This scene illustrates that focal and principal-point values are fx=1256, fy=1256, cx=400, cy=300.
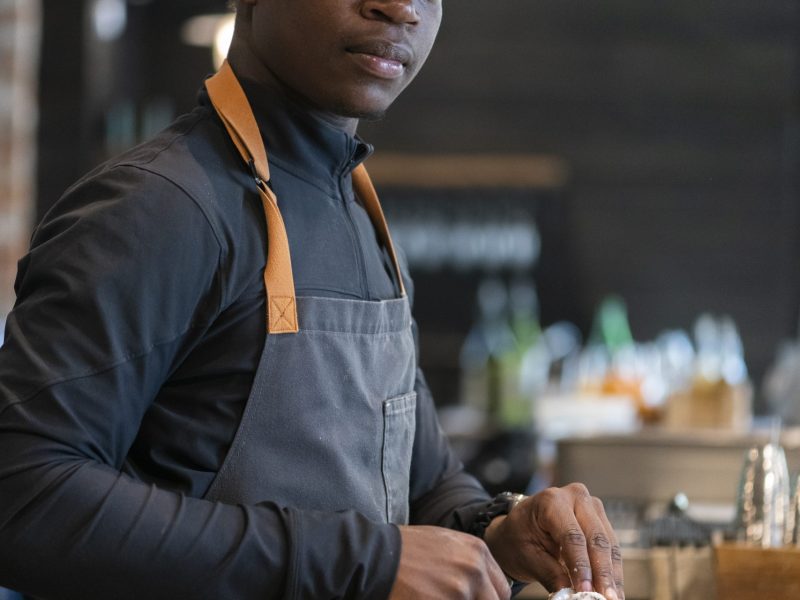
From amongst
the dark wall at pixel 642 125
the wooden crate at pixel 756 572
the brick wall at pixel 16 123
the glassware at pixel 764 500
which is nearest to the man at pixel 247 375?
the wooden crate at pixel 756 572

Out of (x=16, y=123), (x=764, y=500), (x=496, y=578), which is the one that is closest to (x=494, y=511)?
(x=496, y=578)

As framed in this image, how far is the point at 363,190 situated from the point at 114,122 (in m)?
4.66

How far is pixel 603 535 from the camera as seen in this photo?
1.19 meters

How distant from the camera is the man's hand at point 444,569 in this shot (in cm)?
105

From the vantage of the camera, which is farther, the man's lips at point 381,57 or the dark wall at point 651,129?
the dark wall at point 651,129

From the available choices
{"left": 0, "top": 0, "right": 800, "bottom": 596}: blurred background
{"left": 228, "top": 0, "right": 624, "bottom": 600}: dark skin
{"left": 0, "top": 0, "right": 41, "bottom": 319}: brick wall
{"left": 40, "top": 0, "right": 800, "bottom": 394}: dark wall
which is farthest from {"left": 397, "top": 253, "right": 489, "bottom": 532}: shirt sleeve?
{"left": 40, "top": 0, "right": 800, "bottom": 394}: dark wall

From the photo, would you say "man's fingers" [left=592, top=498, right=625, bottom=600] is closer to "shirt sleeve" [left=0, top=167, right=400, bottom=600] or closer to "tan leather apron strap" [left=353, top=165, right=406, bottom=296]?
"shirt sleeve" [left=0, top=167, right=400, bottom=600]

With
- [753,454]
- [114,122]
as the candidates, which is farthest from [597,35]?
[753,454]

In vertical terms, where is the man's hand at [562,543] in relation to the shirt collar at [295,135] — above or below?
below

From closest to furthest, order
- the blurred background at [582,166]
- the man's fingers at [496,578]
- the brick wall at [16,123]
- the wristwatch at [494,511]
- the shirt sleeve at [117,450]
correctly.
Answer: the shirt sleeve at [117,450] → the man's fingers at [496,578] → the wristwatch at [494,511] → the brick wall at [16,123] → the blurred background at [582,166]

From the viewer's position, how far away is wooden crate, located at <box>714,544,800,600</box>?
1.52 meters

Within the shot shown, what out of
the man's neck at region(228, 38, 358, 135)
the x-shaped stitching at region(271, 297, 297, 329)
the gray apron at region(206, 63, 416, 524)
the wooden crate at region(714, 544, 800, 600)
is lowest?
the wooden crate at region(714, 544, 800, 600)

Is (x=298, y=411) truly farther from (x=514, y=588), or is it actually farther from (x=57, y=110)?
(x=57, y=110)

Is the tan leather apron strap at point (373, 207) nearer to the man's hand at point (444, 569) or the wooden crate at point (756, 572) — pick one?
the man's hand at point (444, 569)
